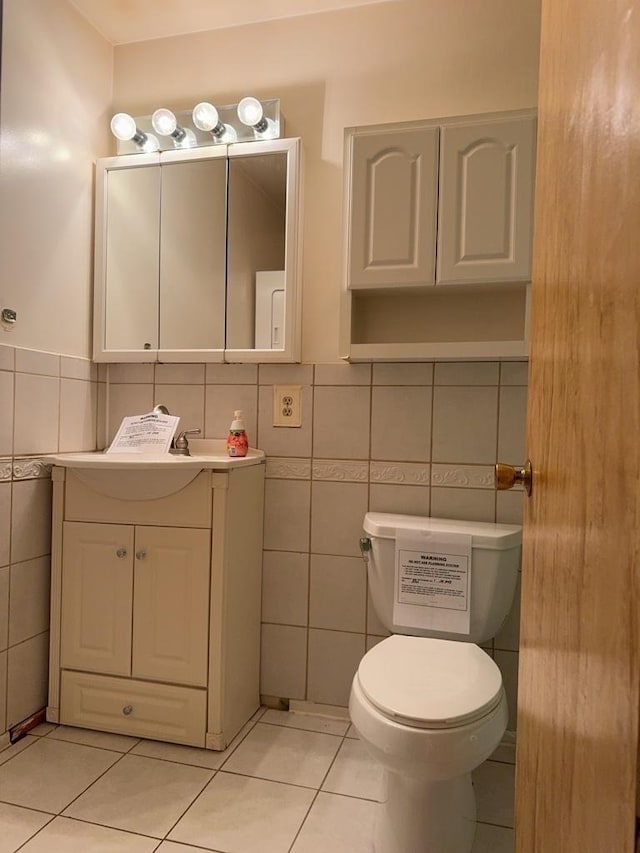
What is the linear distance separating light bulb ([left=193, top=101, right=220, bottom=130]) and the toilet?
146 centimetres

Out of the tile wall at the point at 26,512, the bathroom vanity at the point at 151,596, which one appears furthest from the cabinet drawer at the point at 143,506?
the tile wall at the point at 26,512

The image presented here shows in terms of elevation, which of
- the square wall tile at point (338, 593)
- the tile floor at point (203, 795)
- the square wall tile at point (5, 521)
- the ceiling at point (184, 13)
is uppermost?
the ceiling at point (184, 13)

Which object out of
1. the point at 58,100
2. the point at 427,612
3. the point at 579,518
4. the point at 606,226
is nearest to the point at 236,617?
the point at 427,612

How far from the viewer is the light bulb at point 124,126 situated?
2.05 m

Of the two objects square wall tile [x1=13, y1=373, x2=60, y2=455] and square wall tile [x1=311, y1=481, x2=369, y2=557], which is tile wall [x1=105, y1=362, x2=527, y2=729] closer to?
square wall tile [x1=311, y1=481, x2=369, y2=557]

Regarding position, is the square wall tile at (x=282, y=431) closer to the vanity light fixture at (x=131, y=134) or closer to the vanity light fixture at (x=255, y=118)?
the vanity light fixture at (x=255, y=118)

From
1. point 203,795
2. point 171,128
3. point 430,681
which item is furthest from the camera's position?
point 171,128

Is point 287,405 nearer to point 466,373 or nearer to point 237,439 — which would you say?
point 237,439

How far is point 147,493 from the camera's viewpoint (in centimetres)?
170

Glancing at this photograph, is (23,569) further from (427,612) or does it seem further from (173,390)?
(427,612)

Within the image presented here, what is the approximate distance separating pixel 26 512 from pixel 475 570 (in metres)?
1.38

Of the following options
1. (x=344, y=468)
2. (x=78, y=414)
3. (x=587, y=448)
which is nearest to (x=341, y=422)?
(x=344, y=468)

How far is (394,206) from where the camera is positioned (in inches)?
66.2

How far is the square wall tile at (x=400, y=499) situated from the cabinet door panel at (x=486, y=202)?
0.68 meters
